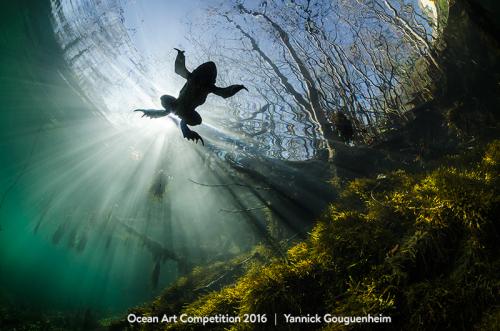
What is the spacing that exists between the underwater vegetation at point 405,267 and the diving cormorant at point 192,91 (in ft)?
6.83

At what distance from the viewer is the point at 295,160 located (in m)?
10.5

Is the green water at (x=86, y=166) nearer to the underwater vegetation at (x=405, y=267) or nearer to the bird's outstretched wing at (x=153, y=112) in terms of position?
the bird's outstretched wing at (x=153, y=112)

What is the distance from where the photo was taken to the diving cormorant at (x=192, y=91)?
2768 millimetres

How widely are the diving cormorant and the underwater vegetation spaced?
6.83 ft

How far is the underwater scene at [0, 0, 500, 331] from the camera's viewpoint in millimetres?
2652

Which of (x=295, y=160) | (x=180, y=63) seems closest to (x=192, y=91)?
(x=180, y=63)

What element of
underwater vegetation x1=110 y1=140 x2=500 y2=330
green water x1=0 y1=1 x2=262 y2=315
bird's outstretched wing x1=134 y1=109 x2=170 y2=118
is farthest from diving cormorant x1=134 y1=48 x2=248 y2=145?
green water x1=0 y1=1 x2=262 y2=315

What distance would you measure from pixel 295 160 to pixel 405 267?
8009mm

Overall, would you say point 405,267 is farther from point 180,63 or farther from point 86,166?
point 86,166

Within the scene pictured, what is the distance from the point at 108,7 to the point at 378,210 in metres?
15.2

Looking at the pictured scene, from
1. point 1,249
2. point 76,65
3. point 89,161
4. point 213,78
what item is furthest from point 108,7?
point 1,249

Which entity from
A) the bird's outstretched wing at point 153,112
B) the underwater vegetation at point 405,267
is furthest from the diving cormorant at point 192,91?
the underwater vegetation at point 405,267

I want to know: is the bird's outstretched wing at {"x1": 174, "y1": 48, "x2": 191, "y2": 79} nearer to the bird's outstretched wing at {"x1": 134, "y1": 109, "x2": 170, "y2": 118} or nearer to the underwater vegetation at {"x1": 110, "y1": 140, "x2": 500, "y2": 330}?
the bird's outstretched wing at {"x1": 134, "y1": 109, "x2": 170, "y2": 118}

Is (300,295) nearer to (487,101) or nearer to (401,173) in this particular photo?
(401,173)
